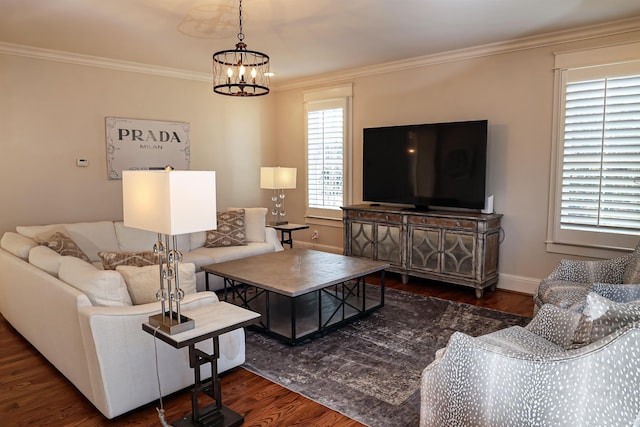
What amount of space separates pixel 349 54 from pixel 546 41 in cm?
204

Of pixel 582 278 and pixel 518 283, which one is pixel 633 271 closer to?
pixel 582 278

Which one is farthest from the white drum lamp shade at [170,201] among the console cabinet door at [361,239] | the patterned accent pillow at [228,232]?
the console cabinet door at [361,239]

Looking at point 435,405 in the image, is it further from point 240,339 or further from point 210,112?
point 210,112

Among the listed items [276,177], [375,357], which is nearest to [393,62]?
[276,177]

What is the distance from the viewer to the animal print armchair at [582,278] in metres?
2.93

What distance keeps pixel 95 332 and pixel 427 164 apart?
3.88m

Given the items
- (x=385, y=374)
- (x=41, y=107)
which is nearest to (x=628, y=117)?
(x=385, y=374)

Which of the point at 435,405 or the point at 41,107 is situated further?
the point at 41,107

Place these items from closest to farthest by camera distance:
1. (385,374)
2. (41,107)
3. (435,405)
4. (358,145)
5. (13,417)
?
(435,405) < (13,417) < (385,374) < (41,107) < (358,145)

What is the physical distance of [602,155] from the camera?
4.11m

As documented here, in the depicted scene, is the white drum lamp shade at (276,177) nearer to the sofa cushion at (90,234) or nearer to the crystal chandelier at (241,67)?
the crystal chandelier at (241,67)

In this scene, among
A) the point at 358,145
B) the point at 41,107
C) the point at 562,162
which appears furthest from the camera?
the point at 358,145

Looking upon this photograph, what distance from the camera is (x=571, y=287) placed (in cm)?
310

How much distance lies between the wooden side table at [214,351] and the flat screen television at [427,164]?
3210 millimetres
